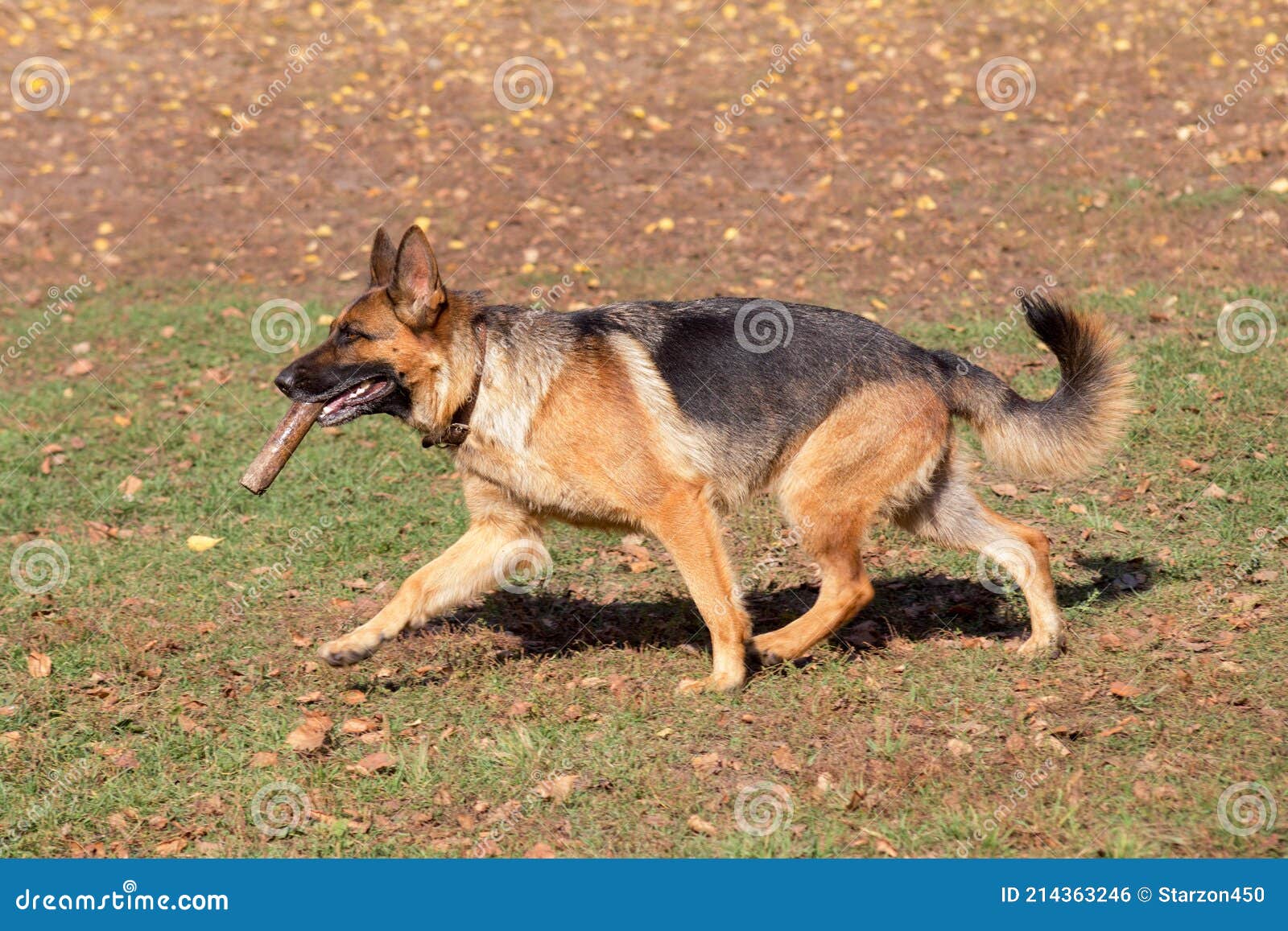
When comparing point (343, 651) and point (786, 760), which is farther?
point (343, 651)

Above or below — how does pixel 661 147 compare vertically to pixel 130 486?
above

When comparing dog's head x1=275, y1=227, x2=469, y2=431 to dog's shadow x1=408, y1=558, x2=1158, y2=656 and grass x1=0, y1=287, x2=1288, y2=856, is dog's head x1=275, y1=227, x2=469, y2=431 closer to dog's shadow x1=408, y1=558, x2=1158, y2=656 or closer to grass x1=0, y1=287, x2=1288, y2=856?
grass x1=0, y1=287, x2=1288, y2=856

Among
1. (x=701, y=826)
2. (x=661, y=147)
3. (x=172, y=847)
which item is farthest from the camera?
(x=661, y=147)

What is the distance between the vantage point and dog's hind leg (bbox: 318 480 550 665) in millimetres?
6512

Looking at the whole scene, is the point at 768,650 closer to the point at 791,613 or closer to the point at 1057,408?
the point at 791,613

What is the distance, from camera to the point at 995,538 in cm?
666

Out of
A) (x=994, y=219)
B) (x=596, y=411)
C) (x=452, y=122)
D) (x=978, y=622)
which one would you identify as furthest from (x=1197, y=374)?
(x=452, y=122)

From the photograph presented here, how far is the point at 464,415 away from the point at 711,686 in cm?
182

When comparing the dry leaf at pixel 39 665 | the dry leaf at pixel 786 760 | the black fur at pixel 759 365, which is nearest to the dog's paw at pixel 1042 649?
the black fur at pixel 759 365

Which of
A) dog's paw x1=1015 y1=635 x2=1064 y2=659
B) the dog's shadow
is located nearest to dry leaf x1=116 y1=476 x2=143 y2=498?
the dog's shadow

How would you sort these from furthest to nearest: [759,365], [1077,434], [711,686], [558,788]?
[1077,434] → [759,365] → [711,686] → [558,788]

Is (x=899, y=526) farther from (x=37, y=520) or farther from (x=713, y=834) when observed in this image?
(x=37, y=520)

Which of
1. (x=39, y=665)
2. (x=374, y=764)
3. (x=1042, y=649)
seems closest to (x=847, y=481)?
(x=1042, y=649)

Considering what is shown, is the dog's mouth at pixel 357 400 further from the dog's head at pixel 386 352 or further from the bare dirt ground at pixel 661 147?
the bare dirt ground at pixel 661 147
